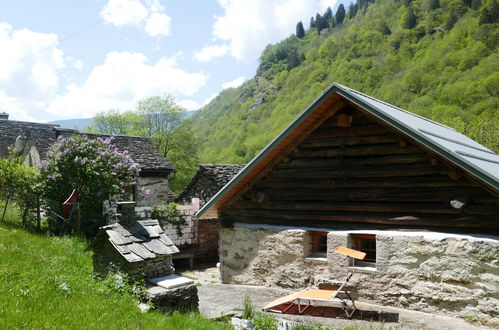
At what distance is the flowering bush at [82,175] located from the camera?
13297mm

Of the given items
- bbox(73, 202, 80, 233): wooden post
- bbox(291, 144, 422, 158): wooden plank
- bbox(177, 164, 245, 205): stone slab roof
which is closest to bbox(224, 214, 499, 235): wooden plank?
bbox(291, 144, 422, 158): wooden plank

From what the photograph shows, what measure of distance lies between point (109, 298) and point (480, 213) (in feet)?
20.2

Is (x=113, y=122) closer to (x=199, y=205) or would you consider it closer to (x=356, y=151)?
(x=199, y=205)

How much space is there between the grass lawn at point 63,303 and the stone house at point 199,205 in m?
7.27

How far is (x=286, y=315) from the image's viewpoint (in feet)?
22.2

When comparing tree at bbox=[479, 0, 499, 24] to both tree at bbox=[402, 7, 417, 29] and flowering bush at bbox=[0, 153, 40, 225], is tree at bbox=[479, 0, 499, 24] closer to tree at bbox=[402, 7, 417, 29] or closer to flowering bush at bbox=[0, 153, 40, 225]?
tree at bbox=[402, 7, 417, 29]

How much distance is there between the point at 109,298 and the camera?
19.0 feet

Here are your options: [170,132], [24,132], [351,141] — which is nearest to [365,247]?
[351,141]

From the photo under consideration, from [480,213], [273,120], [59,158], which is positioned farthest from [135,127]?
[273,120]

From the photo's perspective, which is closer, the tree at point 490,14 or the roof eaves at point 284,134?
the roof eaves at point 284,134

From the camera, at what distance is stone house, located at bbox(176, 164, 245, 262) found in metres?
15.0

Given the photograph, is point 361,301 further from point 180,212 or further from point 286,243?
point 180,212

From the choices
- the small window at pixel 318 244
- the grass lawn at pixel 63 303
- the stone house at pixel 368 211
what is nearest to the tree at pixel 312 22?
the stone house at pixel 368 211

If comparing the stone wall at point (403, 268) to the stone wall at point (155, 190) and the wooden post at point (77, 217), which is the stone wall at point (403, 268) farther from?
the stone wall at point (155, 190)
